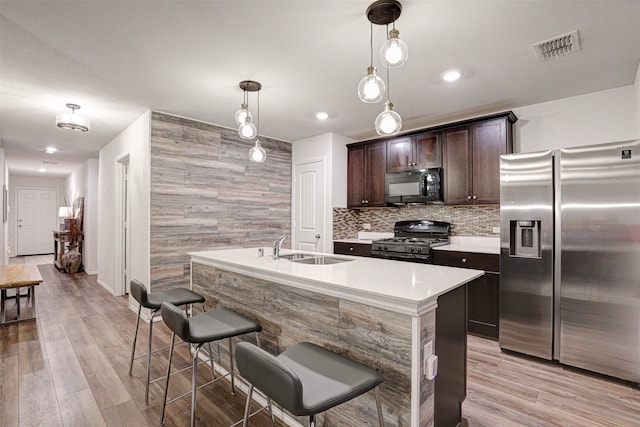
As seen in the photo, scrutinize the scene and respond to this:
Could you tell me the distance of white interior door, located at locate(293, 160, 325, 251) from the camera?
4.80 m

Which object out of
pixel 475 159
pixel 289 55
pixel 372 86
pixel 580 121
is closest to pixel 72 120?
pixel 289 55

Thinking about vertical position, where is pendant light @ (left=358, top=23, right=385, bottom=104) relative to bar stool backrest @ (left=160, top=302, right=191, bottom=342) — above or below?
above

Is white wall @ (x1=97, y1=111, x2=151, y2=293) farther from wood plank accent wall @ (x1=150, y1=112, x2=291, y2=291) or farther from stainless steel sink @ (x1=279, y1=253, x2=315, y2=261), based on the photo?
stainless steel sink @ (x1=279, y1=253, x2=315, y2=261)

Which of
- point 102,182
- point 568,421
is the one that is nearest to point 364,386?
point 568,421

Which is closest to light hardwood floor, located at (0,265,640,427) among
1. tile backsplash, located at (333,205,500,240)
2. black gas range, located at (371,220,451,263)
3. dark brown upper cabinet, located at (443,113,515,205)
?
black gas range, located at (371,220,451,263)

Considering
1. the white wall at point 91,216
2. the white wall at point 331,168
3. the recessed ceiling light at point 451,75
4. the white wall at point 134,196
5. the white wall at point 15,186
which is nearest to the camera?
the recessed ceiling light at point 451,75

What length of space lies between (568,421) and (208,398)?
7.71 feet

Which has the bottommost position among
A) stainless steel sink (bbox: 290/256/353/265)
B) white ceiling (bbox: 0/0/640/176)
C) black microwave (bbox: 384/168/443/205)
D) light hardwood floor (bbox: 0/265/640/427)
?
light hardwood floor (bbox: 0/265/640/427)

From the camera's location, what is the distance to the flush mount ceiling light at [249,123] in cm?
267

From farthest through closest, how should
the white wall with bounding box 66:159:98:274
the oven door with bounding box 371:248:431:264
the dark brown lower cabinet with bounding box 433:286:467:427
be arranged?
the white wall with bounding box 66:159:98:274, the oven door with bounding box 371:248:431:264, the dark brown lower cabinet with bounding box 433:286:467:427

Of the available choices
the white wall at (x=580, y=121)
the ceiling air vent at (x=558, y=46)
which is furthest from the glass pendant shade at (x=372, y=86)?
the white wall at (x=580, y=121)

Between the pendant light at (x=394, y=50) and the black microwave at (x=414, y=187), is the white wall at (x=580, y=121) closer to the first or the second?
the black microwave at (x=414, y=187)

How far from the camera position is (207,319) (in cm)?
202

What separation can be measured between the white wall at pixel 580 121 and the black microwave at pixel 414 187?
3.10 feet
